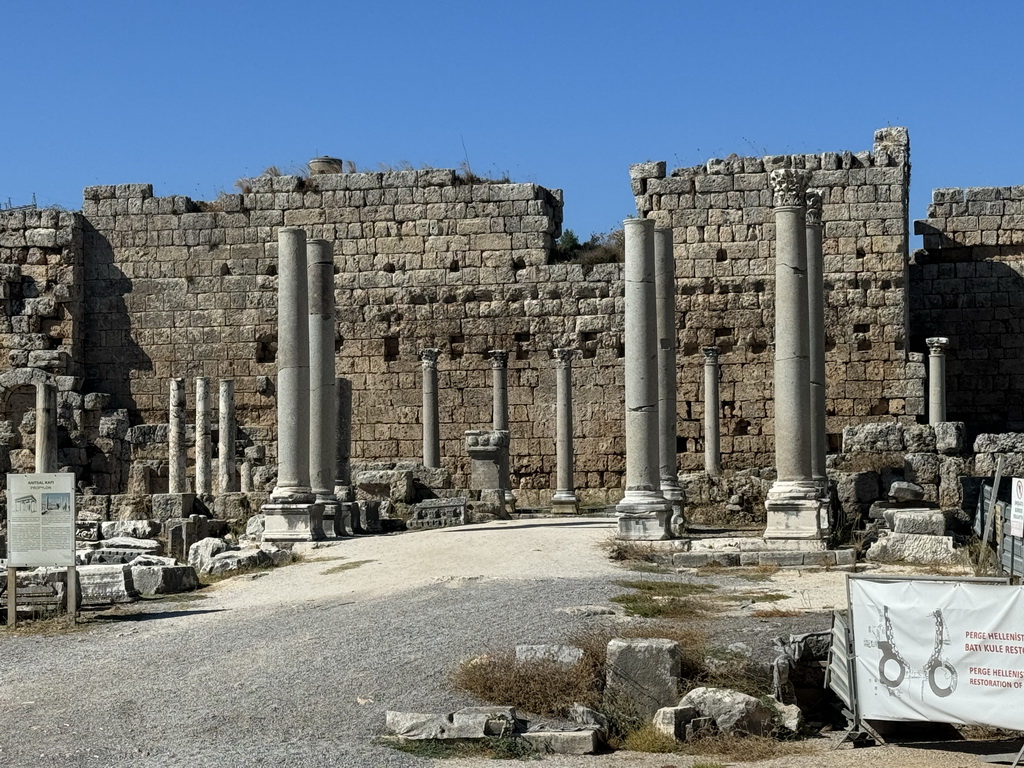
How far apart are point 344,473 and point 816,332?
717cm

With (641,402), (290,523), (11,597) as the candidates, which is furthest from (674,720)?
(290,523)

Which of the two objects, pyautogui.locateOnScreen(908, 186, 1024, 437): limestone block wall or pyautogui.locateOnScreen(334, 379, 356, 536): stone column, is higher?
pyautogui.locateOnScreen(908, 186, 1024, 437): limestone block wall

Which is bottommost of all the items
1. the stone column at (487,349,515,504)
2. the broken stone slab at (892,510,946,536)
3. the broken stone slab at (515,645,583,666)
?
the broken stone slab at (515,645,583,666)

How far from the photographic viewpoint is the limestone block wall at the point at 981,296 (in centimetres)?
2777

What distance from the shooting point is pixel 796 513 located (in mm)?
16938

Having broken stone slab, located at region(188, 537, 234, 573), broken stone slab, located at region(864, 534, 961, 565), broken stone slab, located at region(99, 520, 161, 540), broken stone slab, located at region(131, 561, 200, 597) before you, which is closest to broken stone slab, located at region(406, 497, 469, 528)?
broken stone slab, located at region(99, 520, 161, 540)

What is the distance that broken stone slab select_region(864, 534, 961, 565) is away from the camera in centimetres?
1549

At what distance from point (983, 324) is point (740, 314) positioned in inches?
184

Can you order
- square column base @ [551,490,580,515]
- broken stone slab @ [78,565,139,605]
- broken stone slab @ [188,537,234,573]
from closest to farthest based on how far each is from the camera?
broken stone slab @ [78,565,139,605]
broken stone slab @ [188,537,234,573]
square column base @ [551,490,580,515]

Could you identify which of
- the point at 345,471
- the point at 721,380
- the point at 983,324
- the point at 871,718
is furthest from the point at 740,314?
the point at 871,718

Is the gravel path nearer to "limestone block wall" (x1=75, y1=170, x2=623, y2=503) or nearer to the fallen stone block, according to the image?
the fallen stone block

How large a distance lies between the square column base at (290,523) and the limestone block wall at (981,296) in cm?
1395

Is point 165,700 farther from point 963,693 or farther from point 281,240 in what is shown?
point 281,240

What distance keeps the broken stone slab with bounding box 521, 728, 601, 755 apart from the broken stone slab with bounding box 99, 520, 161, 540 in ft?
40.4
